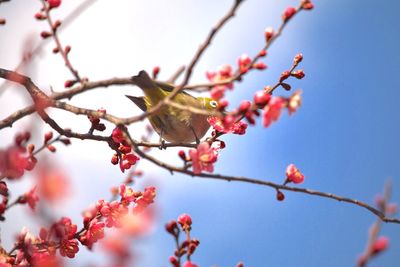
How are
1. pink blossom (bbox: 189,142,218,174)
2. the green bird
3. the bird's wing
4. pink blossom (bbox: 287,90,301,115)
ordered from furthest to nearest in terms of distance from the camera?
the bird's wing → the green bird → pink blossom (bbox: 189,142,218,174) → pink blossom (bbox: 287,90,301,115)

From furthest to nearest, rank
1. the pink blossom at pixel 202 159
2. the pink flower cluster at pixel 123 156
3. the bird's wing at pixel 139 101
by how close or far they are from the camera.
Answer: the bird's wing at pixel 139 101 < the pink flower cluster at pixel 123 156 < the pink blossom at pixel 202 159

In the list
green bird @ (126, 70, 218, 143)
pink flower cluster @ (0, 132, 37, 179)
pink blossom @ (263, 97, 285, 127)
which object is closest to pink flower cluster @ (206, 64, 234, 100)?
pink blossom @ (263, 97, 285, 127)

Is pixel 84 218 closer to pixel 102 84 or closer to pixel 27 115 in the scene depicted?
pixel 27 115

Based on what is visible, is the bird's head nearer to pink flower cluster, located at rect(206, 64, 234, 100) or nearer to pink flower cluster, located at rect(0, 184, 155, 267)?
pink flower cluster, located at rect(0, 184, 155, 267)

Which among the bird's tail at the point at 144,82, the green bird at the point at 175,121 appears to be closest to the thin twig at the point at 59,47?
the bird's tail at the point at 144,82

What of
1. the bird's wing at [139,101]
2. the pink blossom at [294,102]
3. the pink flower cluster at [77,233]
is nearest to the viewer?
the pink blossom at [294,102]

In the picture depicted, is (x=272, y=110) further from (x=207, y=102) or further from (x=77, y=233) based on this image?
(x=207, y=102)

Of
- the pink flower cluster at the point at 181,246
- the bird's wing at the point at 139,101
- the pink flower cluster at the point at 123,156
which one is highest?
the bird's wing at the point at 139,101

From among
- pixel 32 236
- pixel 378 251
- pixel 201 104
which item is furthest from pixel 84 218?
pixel 201 104

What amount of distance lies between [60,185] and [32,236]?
149 cm

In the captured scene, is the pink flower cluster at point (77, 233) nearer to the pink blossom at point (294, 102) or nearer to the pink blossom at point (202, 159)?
the pink blossom at point (202, 159)

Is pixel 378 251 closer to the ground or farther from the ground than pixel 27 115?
closer to the ground

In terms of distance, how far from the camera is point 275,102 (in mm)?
2684

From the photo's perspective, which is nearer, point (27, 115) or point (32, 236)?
point (27, 115)
